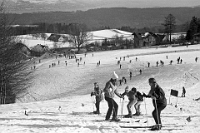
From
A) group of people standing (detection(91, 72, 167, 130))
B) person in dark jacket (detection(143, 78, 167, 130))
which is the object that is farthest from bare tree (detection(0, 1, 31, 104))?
person in dark jacket (detection(143, 78, 167, 130))

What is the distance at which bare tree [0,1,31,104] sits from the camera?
25219 mm

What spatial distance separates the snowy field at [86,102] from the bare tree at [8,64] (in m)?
4.93

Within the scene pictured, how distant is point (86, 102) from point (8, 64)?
35.4ft

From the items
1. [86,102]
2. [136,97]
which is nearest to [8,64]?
[86,102]

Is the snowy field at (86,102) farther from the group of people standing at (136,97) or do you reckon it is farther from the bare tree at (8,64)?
the bare tree at (8,64)

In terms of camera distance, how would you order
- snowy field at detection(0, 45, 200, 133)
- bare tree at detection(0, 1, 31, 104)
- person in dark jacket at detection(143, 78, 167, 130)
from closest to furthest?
1. person in dark jacket at detection(143, 78, 167, 130)
2. snowy field at detection(0, 45, 200, 133)
3. bare tree at detection(0, 1, 31, 104)

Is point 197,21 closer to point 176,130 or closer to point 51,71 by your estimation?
point 51,71

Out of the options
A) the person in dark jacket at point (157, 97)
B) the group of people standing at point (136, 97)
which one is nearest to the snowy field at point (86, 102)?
the group of people standing at point (136, 97)

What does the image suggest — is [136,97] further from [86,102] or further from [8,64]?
[8,64]

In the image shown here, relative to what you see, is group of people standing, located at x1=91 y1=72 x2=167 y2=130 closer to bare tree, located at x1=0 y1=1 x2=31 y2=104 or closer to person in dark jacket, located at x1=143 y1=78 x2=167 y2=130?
person in dark jacket, located at x1=143 y1=78 x2=167 y2=130

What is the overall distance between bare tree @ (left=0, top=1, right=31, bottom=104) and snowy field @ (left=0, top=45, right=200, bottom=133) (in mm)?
4933

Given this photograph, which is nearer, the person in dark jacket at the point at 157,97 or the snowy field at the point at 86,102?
the person in dark jacket at the point at 157,97

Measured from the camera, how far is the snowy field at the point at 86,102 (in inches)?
375

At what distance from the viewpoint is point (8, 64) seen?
2614 cm
